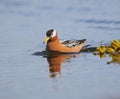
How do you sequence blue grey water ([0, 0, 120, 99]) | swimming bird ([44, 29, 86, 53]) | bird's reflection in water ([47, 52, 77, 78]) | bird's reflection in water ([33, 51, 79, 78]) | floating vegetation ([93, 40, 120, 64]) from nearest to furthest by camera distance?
1. blue grey water ([0, 0, 120, 99])
2. bird's reflection in water ([47, 52, 77, 78])
3. bird's reflection in water ([33, 51, 79, 78])
4. floating vegetation ([93, 40, 120, 64])
5. swimming bird ([44, 29, 86, 53])

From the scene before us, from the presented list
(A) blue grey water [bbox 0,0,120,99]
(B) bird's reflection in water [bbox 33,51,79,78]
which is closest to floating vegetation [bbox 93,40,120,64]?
(A) blue grey water [bbox 0,0,120,99]

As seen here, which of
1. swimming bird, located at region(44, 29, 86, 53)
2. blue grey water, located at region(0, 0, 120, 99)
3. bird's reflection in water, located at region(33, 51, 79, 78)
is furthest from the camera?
swimming bird, located at region(44, 29, 86, 53)

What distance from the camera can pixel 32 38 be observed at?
24000mm

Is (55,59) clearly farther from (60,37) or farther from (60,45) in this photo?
(60,37)

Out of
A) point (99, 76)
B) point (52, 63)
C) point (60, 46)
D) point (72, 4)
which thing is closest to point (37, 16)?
point (72, 4)

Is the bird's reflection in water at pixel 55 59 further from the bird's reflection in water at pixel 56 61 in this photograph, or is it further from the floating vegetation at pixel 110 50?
the floating vegetation at pixel 110 50

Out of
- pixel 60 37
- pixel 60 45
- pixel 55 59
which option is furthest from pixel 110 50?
pixel 60 37

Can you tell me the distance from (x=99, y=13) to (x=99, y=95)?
605 inches

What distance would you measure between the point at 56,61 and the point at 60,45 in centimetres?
189

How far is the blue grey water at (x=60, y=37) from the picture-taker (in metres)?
15.0

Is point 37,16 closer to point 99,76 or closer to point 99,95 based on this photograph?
point 99,76

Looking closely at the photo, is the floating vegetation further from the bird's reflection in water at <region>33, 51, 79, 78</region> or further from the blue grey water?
the bird's reflection in water at <region>33, 51, 79, 78</region>

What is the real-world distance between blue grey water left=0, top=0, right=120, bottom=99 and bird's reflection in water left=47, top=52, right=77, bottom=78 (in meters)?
0.11

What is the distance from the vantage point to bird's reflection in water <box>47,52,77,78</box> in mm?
17197
